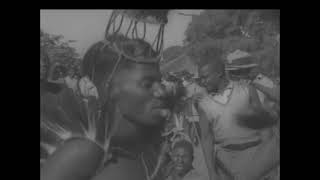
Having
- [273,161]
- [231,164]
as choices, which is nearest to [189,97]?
[231,164]

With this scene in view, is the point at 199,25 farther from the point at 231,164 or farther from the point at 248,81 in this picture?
the point at 231,164

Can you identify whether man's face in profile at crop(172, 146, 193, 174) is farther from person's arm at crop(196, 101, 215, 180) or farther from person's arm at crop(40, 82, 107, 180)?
person's arm at crop(40, 82, 107, 180)

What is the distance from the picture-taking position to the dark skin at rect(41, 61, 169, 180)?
2873mm

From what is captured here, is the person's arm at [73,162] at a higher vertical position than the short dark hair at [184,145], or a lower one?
lower

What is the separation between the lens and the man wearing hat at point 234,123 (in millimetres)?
2949

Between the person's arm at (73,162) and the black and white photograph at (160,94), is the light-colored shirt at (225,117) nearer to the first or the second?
the black and white photograph at (160,94)

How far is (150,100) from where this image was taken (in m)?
2.91

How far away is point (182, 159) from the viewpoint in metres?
2.93

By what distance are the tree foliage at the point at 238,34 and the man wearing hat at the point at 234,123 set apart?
73mm

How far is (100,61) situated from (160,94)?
0.50 metres

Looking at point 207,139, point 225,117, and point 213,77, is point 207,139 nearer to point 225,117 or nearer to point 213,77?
point 225,117

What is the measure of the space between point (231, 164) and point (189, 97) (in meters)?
0.59

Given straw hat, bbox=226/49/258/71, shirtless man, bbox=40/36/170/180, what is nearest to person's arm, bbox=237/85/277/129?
straw hat, bbox=226/49/258/71

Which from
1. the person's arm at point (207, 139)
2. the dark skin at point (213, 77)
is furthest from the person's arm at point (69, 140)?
the dark skin at point (213, 77)
